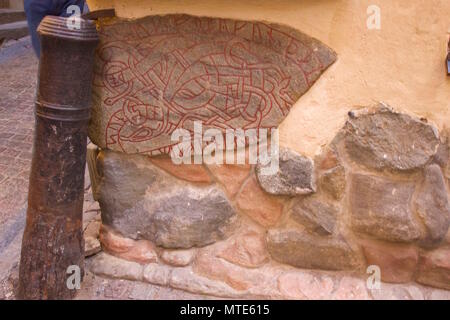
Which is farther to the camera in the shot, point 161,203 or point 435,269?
point 161,203

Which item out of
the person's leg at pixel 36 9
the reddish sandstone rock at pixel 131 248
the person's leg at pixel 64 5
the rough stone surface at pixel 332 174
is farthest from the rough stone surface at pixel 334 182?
the person's leg at pixel 36 9

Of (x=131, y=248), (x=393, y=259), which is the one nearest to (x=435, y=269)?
(x=393, y=259)

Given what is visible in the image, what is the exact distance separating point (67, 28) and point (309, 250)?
1310mm

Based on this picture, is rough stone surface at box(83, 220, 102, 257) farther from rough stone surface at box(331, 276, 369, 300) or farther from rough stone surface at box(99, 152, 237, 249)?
rough stone surface at box(331, 276, 369, 300)

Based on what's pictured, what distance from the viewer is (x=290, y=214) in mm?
1952

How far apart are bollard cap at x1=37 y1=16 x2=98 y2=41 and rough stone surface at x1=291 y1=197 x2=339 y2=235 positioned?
1.07 m

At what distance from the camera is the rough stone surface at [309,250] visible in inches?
76.0

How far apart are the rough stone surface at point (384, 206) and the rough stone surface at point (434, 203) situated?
43 millimetres

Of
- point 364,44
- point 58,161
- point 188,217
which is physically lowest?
point 188,217

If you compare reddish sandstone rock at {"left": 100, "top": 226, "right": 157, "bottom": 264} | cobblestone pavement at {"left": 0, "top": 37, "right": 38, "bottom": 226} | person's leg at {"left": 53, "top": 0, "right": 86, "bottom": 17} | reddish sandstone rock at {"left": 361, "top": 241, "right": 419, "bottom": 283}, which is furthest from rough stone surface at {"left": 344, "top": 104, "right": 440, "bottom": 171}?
Result: cobblestone pavement at {"left": 0, "top": 37, "right": 38, "bottom": 226}

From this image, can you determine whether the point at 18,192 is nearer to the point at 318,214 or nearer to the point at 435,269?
the point at 318,214

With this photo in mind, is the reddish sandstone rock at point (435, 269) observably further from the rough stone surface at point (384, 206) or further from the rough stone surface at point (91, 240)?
the rough stone surface at point (91, 240)

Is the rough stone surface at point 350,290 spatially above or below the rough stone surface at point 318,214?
below

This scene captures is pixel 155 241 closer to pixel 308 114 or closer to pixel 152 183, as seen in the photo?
pixel 152 183
